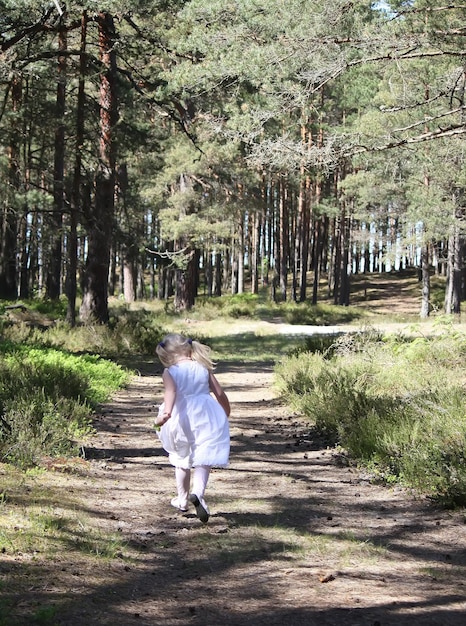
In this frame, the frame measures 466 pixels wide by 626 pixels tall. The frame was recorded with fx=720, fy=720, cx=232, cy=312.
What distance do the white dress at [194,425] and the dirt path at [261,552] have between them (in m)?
0.54

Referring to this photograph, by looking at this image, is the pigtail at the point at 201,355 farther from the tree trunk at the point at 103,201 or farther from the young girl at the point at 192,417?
the tree trunk at the point at 103,201

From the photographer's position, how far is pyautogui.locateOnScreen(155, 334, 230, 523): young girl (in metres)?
5.48

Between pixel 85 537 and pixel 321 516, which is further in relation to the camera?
pixel 321 516

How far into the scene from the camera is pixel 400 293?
189ft

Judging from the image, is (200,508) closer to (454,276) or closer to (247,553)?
(247,553)

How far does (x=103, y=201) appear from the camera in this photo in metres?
20.3

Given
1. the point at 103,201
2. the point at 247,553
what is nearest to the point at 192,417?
the point at 247,553

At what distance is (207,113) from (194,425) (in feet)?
60.1

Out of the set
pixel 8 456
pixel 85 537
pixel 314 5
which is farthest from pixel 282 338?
pixel 85 537

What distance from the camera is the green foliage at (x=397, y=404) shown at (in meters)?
6.45

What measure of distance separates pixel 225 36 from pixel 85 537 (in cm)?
1058

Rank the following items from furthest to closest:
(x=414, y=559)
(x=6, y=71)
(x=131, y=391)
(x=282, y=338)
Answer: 1. (x=282, y=338)
2. (x=6, y=71)
3. (x=131, y=391)
4. (x=414, y=559)

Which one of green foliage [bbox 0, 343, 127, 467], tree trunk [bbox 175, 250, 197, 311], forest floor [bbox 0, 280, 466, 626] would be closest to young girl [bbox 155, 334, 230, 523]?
forest floor [bbox 0, 280, 466, 626]

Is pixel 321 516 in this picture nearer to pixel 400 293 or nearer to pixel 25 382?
pixel 25 382
